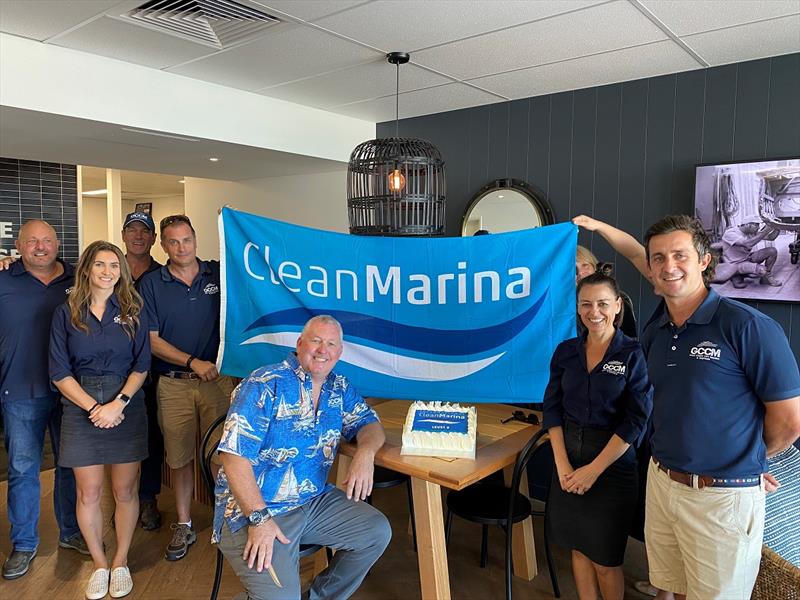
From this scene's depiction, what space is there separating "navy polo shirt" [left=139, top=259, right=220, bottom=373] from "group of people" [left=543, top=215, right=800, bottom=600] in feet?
6.06

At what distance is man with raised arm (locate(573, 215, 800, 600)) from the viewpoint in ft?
5.41

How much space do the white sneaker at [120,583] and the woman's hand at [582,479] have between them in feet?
6.37

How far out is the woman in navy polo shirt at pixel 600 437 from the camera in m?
2.11

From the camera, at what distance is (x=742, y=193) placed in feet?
10.0

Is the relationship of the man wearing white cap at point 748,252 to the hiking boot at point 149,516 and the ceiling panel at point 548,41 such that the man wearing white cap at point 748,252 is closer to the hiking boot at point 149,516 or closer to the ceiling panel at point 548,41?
the ceiling panel at point 548,41

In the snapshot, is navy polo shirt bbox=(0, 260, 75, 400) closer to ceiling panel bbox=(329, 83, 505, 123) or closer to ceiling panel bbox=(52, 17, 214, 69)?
ceiling panel bbox=(52, 17, 214, 69)

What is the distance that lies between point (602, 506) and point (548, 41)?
197 cm

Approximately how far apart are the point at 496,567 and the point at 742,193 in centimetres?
219

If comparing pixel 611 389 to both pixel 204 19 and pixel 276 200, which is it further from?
pixel 276 200

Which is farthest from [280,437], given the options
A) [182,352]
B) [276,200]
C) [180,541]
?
[276,200]

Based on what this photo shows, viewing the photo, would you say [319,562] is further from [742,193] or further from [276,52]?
[742,193]

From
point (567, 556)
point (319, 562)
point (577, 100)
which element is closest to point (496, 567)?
point (567, 556)

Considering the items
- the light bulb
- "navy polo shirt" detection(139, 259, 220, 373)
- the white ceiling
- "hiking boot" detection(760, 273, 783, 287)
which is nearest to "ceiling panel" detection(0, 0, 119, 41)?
the white ceiling

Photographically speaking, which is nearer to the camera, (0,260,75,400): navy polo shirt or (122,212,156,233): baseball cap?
(0,260,75,400): navy polo shirt
